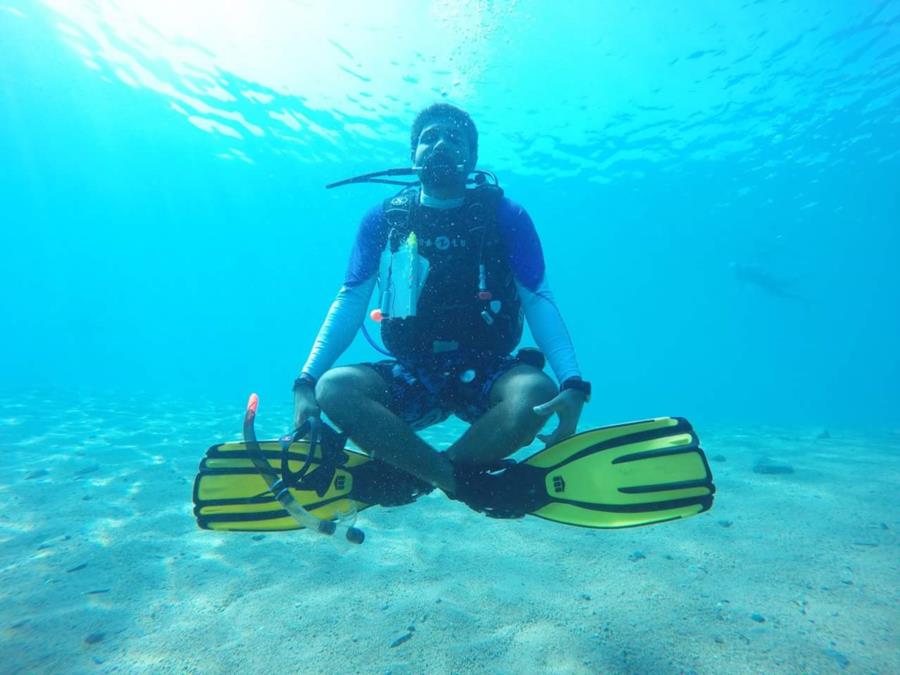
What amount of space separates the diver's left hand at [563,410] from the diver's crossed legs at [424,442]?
8cm

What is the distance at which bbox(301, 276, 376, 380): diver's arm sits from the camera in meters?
3.58

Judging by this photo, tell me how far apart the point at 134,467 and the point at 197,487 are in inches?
283

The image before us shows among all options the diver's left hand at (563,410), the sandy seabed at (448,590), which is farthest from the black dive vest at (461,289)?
the sandy seabed at (448,590)

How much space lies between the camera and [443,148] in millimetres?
3725

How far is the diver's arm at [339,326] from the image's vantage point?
3582 millimetres

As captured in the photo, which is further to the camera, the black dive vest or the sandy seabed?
the black dive vest

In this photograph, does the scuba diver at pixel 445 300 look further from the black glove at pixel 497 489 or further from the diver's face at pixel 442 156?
the black glove at pixel 497 489

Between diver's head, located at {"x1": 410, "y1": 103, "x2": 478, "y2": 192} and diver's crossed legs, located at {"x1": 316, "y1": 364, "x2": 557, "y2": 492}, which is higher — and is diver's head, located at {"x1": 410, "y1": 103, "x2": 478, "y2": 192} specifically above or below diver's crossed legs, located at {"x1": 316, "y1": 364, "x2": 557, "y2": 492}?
above

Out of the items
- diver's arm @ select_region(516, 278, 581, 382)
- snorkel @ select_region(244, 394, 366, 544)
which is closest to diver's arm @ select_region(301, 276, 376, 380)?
snorkel @ select_region(244, 394, 366, 544)

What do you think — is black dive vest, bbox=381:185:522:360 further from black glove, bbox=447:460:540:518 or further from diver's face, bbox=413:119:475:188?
black glove, bbox=447:460:540:518

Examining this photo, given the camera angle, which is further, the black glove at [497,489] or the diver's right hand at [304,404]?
the diver's right hand at [304,404]

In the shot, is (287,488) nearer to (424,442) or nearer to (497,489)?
(424,442)

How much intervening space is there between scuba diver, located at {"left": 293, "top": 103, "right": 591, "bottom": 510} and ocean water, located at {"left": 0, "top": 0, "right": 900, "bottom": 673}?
209cm

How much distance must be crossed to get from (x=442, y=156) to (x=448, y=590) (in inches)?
160
